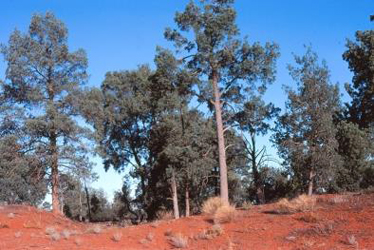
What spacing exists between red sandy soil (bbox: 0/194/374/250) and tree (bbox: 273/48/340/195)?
11365 millimetres

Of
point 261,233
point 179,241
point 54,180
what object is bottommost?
point 179,241

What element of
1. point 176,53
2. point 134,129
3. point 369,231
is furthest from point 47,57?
point 369,231

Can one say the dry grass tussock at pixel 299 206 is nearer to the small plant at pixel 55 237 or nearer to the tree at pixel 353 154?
the small plant at pixel 55 237

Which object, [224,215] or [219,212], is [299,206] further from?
[219,212]

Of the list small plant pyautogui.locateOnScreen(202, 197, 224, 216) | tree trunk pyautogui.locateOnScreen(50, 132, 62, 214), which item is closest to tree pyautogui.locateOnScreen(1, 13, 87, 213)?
tree trunk pyautogui.locateOnScreen(50, 132, 62, 214)

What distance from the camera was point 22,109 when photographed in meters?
28.3

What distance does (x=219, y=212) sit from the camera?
17.1 meters

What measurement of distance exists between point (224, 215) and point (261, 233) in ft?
8.70

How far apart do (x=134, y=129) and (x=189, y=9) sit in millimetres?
16846

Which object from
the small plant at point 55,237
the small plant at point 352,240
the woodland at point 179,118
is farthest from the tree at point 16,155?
the small plant at point 352,240

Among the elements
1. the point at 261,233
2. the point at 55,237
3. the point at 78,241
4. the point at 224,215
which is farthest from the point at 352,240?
the point at 55,237

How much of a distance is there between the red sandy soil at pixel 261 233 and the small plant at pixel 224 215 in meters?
0.22

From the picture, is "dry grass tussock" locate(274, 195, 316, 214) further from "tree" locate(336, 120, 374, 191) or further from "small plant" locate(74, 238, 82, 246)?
"tree" locate(336, 120, 374, 191)

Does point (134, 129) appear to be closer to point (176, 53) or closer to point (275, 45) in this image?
point (176, 53)
